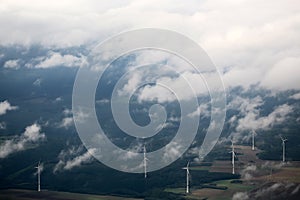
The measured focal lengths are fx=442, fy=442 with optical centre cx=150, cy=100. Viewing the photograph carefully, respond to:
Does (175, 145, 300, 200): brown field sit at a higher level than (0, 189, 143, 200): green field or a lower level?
higher

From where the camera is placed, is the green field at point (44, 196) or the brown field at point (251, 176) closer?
the green field at point (44, 196)

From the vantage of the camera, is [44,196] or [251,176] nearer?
[44,196]

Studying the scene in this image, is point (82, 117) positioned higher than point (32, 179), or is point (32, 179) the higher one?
point (82, 117)

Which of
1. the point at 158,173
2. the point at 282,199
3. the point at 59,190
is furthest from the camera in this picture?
the point at 158,173

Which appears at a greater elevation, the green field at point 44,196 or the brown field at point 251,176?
the brown field at point 251,176

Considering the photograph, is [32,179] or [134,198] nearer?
[134,198]

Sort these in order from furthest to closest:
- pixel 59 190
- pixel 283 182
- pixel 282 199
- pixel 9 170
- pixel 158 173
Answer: pixel 9 170
pixel 158 173
pixel 59 190
pixel 283 182
pixel 282 199

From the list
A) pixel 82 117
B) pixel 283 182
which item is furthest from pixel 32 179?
pixel 283 182

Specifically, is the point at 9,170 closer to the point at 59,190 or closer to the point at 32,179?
the point at 32,179

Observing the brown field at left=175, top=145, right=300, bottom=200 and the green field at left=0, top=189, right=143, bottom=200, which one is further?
the brown field at left=175, top=145, right=300, bottom=200

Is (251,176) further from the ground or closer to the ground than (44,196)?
further from the ground
